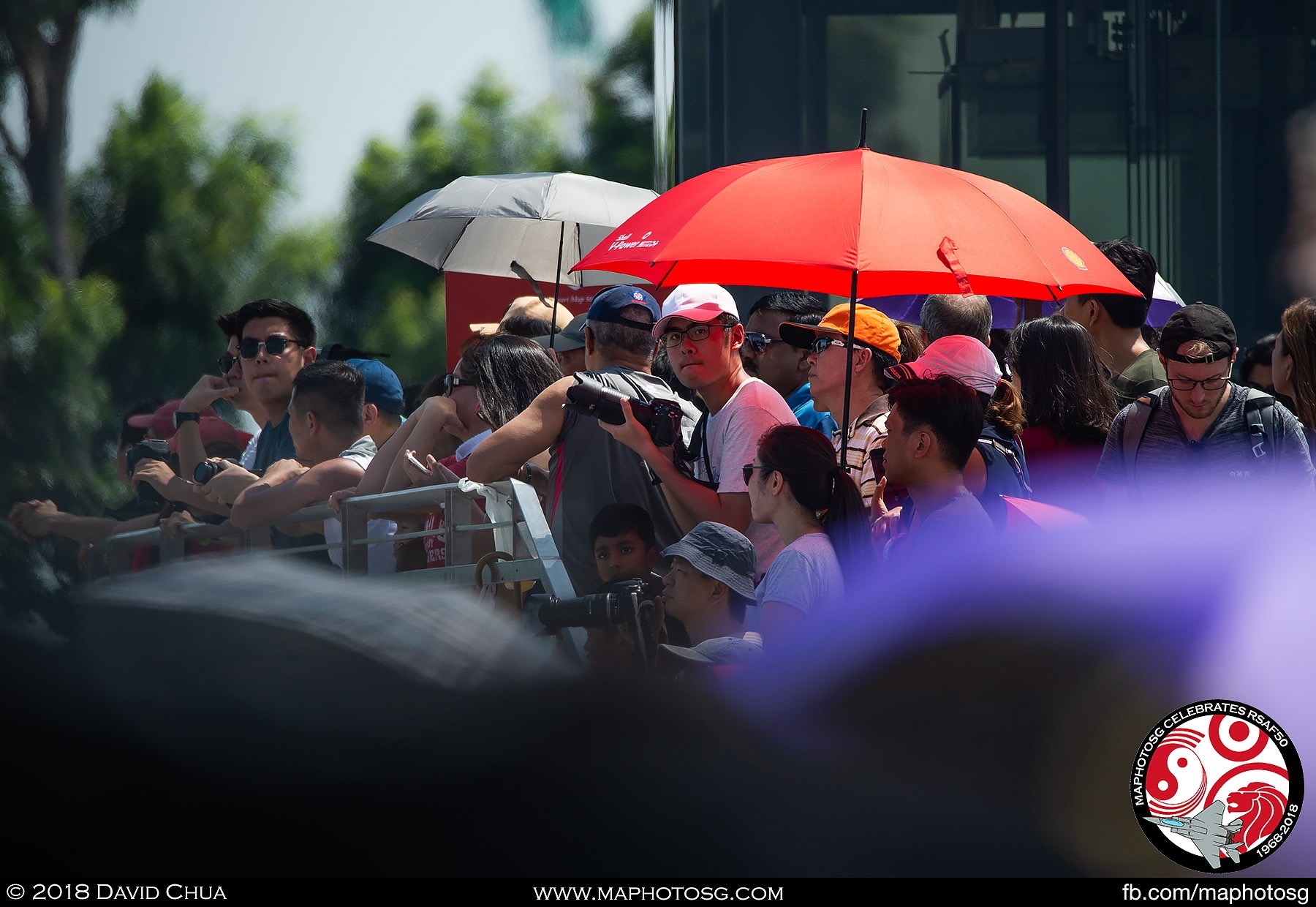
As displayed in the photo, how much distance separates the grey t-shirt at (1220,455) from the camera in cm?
418

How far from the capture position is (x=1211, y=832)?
3.52 meters

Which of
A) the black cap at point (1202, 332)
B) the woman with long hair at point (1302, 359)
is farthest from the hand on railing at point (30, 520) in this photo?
the woman with long hair at point (1302, 359)

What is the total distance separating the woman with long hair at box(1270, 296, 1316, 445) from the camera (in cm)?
462

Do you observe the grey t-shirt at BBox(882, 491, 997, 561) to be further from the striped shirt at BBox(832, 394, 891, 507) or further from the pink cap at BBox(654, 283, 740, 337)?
the pink cap at BBox(654, 283, 740, 337)

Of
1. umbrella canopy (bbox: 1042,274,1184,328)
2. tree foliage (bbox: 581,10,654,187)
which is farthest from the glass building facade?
umbrella canopy (bbox: 1042,274,1184,328)

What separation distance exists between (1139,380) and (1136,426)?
2.18 feet

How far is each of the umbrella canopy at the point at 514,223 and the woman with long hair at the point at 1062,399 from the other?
221 centimetres

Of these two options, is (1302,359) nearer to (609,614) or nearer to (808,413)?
(808,413)

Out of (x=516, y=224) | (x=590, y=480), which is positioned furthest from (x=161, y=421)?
(x=516, y=224)

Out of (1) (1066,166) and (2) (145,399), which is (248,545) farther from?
(1) (1066,166)

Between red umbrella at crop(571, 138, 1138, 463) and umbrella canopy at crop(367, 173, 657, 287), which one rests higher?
umbrella canopy at crop(367, 173, 657, 287)

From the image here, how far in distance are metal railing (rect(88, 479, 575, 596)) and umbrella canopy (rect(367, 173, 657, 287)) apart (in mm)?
1864

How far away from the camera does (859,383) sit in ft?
14.6

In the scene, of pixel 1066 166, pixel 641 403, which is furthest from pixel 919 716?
pixel 1066 166
